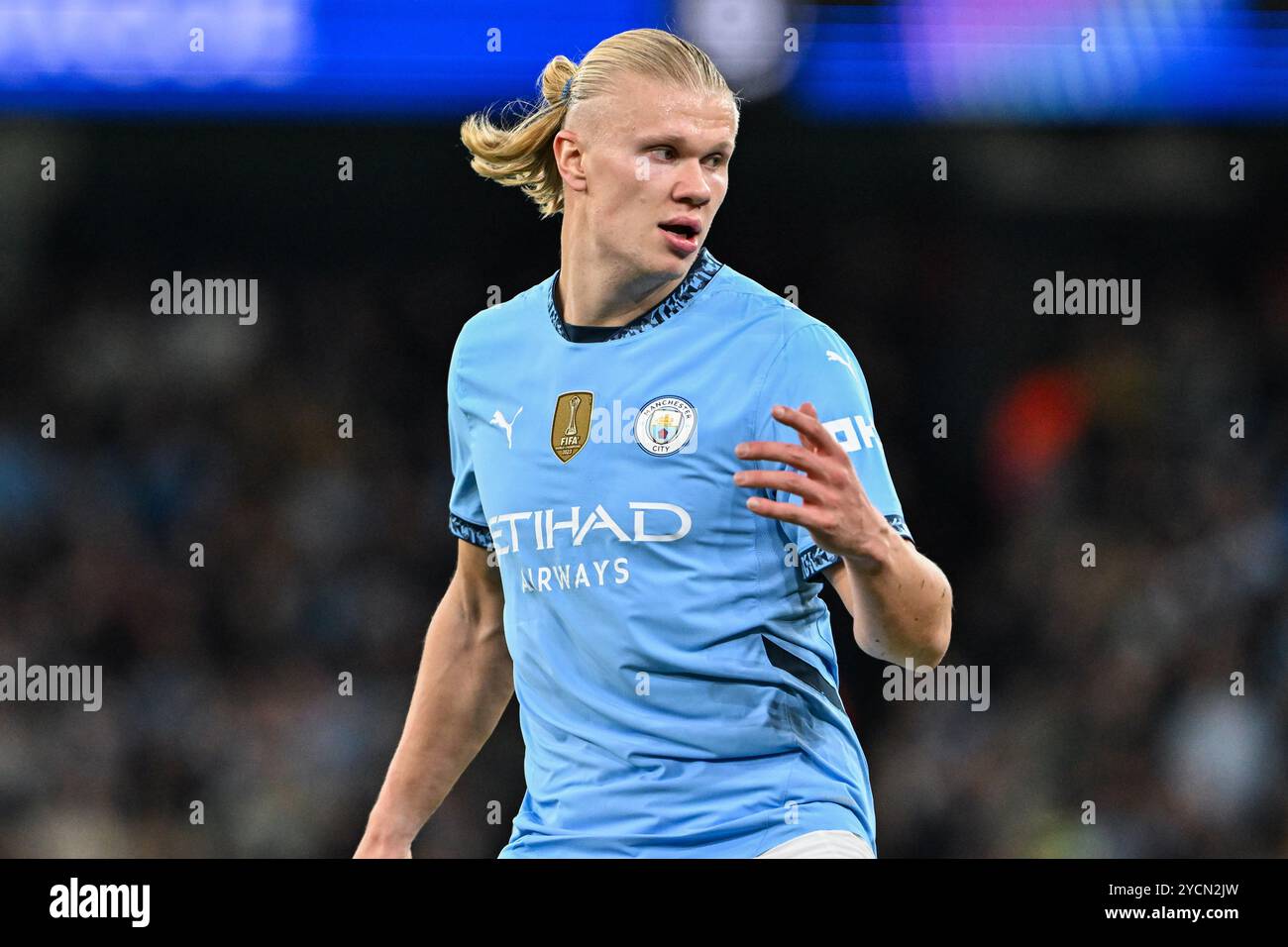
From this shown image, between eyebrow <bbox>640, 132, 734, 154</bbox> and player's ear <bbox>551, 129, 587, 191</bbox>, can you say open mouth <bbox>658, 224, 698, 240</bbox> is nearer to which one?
eyebrow <bbox>640, 132, 734, 154</bbox>

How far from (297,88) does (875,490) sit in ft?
21.8

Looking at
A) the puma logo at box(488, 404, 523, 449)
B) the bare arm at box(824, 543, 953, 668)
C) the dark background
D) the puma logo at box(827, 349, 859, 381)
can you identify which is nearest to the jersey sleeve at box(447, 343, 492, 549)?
the puma logo at box(488, 404, 523, 449)

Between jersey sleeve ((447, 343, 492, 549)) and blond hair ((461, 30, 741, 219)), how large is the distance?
0.43m

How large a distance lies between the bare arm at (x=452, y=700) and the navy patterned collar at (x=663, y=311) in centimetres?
56

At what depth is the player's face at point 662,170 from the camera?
341 cm

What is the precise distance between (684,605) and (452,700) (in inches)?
31.8

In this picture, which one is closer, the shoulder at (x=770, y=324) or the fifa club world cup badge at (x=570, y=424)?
the shoulder at (x=770, y=324)

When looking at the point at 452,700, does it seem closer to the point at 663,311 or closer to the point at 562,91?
the point at 663,311

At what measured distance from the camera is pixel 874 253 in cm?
1037

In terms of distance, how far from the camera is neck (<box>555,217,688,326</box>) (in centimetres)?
352

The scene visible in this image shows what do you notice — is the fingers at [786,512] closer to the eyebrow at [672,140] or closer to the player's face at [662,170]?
the player's face at [662,170]

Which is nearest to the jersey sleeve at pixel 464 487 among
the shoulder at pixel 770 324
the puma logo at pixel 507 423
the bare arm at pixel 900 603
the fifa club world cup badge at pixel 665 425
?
the puma logo at pixel 507 423

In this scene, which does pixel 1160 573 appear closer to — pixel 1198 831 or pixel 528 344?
pixel 1198 831

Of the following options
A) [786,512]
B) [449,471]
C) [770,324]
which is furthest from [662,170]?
[449,471]
